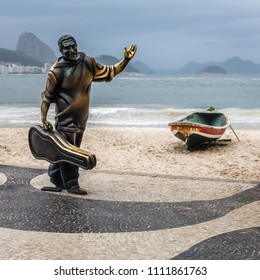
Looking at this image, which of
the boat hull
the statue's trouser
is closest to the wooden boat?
the boat hull

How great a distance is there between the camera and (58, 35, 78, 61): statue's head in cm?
719

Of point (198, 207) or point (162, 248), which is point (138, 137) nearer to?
point (198, 207)

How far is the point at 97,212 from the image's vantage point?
22.3 feet

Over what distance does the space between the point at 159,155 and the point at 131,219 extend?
22.3ft

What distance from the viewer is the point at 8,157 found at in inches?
483

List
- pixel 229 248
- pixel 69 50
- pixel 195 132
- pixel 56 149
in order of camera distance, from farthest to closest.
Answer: pixel 195 132, pixel 56 149, pixel 69 50, pixel 229 248

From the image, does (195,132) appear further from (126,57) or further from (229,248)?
(229,248)

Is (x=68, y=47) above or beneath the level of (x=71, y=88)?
above

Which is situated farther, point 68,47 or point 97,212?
point 68,47

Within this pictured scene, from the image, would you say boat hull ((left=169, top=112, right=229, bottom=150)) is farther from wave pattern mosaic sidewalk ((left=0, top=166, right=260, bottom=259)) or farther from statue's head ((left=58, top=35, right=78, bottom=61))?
statue's head ((left=58, top=35, right=78, bottom=61))

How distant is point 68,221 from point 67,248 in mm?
937

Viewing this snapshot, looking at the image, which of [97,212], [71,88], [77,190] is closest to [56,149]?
[77,190]

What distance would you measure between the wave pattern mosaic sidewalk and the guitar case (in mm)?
604

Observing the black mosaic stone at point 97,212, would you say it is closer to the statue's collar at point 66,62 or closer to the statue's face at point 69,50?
the statue's collar at point 66,62
